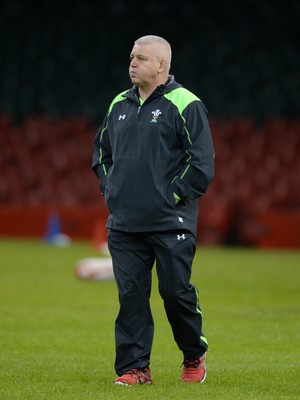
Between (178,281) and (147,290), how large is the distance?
26cm

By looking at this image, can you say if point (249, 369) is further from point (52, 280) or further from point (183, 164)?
point (52, 280)

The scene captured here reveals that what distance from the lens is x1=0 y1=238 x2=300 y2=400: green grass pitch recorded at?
7.44 meters

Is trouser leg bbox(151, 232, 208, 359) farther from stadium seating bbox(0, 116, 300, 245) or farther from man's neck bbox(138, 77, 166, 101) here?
stadium seating bbox(0, 116, 300, 245)

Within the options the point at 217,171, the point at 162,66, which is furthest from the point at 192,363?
the point at 217,171

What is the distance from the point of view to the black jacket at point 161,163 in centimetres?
742

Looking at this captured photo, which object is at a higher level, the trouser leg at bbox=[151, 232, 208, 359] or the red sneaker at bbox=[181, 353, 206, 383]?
the trouser leg at bbox=[151, 232, 208, 359]

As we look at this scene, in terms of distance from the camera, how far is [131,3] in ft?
101

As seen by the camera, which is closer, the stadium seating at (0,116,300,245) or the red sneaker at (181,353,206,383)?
the red sneaker at (181,353,206,383)

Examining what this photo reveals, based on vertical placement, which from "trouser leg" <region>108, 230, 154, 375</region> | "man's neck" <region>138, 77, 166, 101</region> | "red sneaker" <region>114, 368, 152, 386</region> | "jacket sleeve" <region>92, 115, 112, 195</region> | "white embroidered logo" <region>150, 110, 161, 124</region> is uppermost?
"man's neck" <region>138, 77, 166, 101</region>

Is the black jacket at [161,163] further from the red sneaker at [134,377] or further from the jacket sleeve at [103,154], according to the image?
the red sneaker at [134,377]

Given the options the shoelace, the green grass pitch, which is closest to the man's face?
the shoelace

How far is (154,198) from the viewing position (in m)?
7.44

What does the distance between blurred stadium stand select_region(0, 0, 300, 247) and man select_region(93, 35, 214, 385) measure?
16.8 metres

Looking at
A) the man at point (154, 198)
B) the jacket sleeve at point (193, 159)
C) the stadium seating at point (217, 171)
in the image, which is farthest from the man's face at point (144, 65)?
the stadium seating at point (217, 171)
